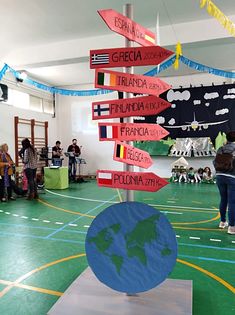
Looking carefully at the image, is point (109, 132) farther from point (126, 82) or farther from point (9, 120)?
point (9, 120)

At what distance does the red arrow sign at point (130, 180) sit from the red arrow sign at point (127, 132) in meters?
0.26

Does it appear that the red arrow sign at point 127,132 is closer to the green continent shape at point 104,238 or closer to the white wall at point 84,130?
the green continent shape at point 104,238

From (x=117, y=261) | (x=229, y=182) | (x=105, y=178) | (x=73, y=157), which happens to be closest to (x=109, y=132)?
(x=105, y=178)

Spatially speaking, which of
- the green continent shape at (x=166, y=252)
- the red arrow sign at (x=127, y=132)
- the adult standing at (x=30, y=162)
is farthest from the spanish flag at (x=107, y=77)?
the adult standing at (x=30, y=162)

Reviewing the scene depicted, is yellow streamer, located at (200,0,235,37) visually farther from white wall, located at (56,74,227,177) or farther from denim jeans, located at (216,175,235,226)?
white wall, located at (56,74,227,177)

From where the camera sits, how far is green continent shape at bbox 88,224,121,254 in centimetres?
193

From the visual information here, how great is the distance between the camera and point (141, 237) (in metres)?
1.91

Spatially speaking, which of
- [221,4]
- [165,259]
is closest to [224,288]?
[165,259]

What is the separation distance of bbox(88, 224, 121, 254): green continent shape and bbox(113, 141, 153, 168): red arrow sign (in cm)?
48

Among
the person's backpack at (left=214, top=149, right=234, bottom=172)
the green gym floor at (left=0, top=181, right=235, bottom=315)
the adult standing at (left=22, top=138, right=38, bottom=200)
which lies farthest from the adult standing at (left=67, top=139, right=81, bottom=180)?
the person's backpack at (left=214, top=149, right=234, bottom=172)

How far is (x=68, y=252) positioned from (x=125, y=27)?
8.02ft

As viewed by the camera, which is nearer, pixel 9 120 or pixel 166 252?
pixel 166 252

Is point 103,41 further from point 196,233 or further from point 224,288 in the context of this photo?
point 224,288

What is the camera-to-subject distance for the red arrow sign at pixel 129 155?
1898 mm
